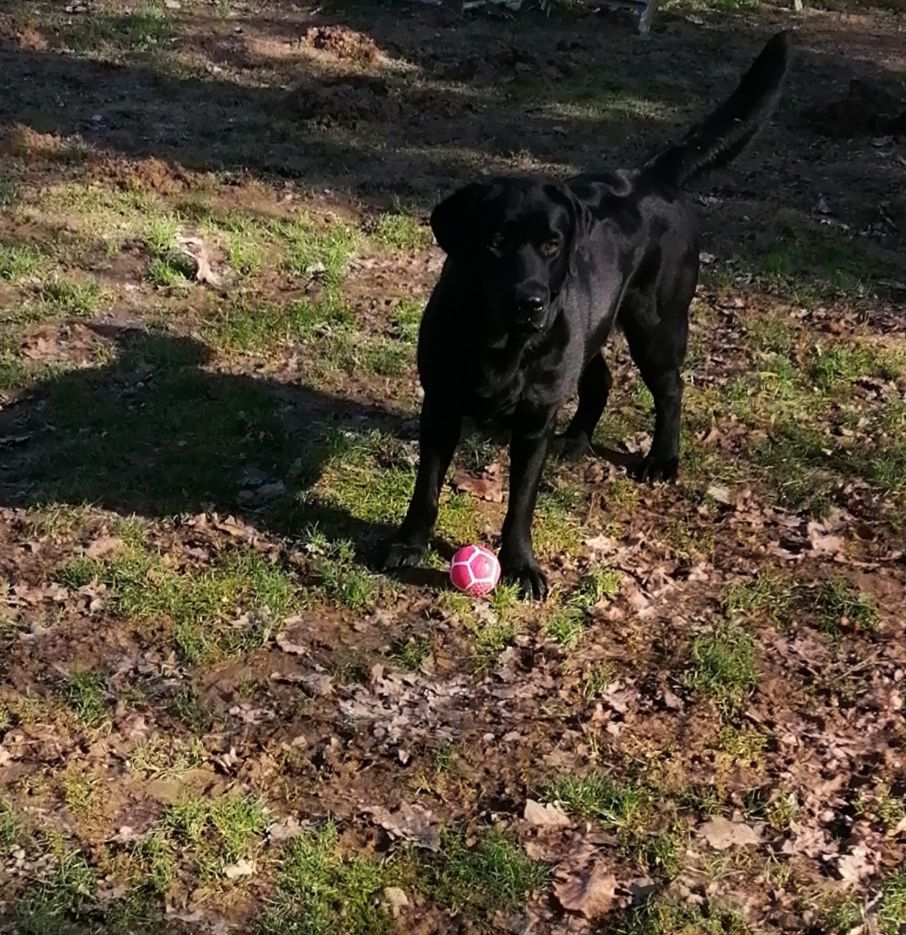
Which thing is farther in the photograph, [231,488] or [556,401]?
[231,488]

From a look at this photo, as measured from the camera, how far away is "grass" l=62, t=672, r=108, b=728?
12.3 feet

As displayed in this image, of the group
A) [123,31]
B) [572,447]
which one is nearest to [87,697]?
[572,447]

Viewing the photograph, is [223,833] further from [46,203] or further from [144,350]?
[46,203]

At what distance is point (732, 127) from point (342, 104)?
21.4 ft

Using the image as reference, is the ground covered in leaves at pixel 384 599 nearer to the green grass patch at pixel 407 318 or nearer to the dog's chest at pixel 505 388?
the green grass patch at pixel 407 318

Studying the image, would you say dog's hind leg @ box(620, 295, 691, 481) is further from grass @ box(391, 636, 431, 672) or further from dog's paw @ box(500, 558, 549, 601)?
grass @ box(391, 636, 431, 672)

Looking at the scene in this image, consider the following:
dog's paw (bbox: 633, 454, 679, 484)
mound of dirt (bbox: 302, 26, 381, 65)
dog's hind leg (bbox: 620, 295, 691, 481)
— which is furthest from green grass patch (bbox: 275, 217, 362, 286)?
mound of dirt (bbox: 302, 26, 381, 65)

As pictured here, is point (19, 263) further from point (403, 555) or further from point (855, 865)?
point (855, 865)

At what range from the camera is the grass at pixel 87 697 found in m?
3.76

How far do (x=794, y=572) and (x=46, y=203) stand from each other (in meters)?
5.97

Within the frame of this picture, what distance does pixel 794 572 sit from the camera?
191 inches

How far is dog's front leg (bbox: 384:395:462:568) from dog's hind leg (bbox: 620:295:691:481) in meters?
1.28

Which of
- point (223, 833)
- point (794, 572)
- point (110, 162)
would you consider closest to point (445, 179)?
point (110, 162)

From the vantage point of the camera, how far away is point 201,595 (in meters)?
4.43
